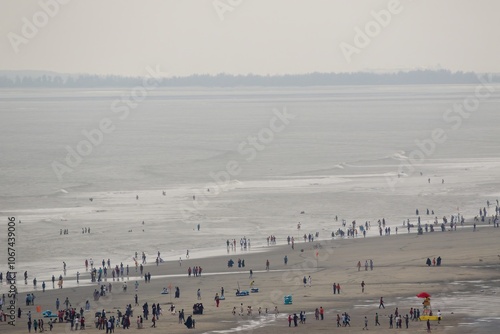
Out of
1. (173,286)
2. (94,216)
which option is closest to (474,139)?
(94,216)

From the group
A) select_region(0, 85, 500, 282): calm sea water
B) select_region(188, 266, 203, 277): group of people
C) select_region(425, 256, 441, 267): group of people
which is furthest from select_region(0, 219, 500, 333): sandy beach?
select_region(0, 85, 500, 282): calm sea water

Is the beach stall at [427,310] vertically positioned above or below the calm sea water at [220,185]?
below

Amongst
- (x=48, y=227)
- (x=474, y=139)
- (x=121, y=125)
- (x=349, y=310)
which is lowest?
(x=349, y=310)

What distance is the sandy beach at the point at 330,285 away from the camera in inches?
1511

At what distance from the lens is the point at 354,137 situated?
142875 mm

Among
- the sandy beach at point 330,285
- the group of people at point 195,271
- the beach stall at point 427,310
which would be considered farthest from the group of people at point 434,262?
the group of people at point 195,271

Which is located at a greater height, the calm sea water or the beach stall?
the calm sea water

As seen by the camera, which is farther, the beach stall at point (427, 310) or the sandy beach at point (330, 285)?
the sandy beach at point (330, 285)

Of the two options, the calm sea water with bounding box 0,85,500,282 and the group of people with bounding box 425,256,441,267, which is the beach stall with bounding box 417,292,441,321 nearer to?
the group of people with bounding box 425,256,441,267

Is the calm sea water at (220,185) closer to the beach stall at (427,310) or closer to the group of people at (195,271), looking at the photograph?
the group of people at (195,271)

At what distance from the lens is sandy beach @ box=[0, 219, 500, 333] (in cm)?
3838

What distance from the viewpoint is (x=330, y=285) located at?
45.5 metres

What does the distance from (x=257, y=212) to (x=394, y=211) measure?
358 inches

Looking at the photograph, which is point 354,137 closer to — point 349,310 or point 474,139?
point 474,139
